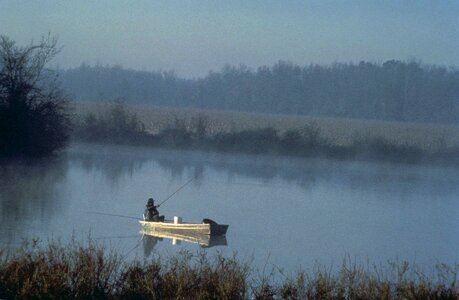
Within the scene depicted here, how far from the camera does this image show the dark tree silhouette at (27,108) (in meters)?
30.5

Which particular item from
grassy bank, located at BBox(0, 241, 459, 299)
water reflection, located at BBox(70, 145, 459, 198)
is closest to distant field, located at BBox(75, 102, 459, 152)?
water reflection, located at BBox(70, 145, 459, 198)

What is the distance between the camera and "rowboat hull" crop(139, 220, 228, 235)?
17422 mm

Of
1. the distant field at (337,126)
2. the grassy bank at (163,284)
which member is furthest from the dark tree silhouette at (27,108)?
the grassy bank at (163,284)

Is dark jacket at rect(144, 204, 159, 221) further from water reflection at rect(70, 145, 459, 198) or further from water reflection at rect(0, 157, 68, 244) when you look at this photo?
water reflection at rect(70, 145, 459, 198)

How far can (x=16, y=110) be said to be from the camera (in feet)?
100

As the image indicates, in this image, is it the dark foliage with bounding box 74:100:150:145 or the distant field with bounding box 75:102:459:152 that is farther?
the distant field with bounding box 75:102:459:152

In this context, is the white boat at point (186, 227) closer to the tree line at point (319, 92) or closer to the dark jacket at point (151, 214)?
the dark jacket at point (151, 214)

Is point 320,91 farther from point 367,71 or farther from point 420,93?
point 420,93

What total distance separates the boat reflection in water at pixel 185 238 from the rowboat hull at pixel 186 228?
12 cm

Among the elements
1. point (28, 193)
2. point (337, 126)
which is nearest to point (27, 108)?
point (28, 193)

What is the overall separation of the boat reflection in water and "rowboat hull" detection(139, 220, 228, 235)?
0.39 feet

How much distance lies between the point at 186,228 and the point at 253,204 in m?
6.93

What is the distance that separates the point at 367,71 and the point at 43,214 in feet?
134

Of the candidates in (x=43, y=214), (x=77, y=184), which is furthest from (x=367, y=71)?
(x=43, y=214)
